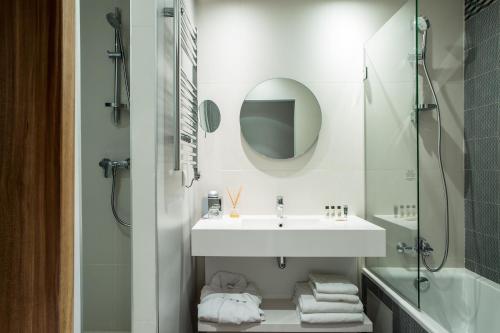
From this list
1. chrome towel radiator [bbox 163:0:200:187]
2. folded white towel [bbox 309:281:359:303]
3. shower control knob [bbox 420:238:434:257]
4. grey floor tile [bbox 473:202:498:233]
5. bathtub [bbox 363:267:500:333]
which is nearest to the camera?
chrome towel radiator [bbox 163:0:200:187]

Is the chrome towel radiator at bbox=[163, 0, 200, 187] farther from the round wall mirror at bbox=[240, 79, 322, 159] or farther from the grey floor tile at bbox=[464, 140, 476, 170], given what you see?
the grey floor tile at bbox=[464, 140, 476, 170]

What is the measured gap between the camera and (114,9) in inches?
44.2

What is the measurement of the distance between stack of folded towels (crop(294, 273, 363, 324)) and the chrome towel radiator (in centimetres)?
96

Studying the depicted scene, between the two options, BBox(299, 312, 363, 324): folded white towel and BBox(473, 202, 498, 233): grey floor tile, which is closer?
BBox(299, 312, 363, 324): folded white towel

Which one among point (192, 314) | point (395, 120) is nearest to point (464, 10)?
point (395, 120)

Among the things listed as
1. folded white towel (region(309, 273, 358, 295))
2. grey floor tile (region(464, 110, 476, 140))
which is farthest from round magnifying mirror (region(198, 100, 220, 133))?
grey floor tile (region(464, 110, 476, 140))

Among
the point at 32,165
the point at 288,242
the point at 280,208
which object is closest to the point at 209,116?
the point at 280,208

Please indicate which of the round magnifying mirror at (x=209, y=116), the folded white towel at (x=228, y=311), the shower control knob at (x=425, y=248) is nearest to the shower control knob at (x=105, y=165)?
the folded white towel at (x=228, y=311)

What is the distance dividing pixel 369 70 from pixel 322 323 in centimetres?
155

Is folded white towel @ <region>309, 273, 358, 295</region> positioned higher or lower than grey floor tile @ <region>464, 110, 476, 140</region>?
lower

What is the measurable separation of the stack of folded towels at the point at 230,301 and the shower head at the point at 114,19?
138 centimetres

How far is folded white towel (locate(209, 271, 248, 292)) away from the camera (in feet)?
6.67

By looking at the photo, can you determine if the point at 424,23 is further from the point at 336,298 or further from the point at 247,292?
the point at 247,292

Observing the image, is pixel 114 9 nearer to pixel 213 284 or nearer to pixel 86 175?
pixel 86 175
